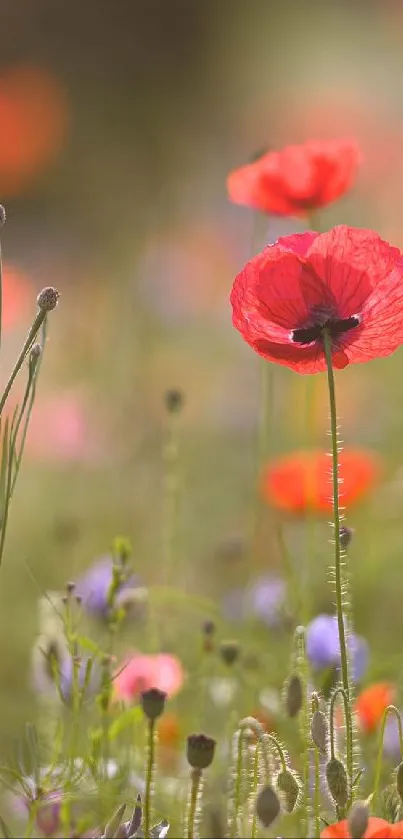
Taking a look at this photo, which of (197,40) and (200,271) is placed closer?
(200,271)

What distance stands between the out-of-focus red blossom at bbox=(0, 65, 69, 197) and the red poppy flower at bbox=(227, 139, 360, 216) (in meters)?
2.37

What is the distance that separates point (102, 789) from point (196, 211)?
2502mm

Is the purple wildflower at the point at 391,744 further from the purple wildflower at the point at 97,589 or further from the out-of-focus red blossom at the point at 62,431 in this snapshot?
the out-of-focus red blossom at the point at 62,431

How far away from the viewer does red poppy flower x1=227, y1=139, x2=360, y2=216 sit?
938 mm

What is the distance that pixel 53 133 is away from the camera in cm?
341

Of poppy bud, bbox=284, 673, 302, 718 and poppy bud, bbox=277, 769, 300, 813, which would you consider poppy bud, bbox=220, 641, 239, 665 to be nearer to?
poppy bud, bbox=284, 673, 302, 718

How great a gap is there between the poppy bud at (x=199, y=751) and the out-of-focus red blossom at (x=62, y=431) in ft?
3.57

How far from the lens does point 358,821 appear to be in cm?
45

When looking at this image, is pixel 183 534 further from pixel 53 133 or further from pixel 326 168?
pixel 53 133

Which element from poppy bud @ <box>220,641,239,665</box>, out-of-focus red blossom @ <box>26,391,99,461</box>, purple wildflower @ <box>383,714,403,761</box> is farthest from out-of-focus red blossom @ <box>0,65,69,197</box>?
poppy bud @ <box>220,641,239,665</box>

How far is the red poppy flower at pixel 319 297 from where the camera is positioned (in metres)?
0.57

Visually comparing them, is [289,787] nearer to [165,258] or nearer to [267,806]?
[267,806]

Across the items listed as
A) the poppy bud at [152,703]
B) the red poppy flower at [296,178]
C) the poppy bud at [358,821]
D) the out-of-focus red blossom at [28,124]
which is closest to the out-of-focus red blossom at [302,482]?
the red poppy flower at [296,178]

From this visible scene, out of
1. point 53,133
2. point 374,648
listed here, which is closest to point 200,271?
point 53,133
